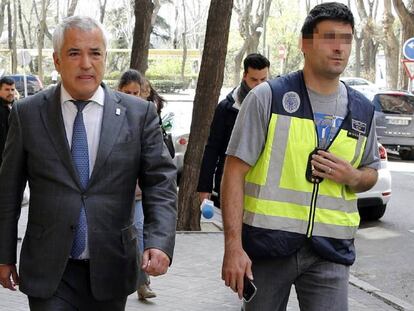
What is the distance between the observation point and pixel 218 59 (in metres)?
9.52

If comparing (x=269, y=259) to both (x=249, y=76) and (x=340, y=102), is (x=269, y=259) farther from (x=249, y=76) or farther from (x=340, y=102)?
(x=249, y=76)

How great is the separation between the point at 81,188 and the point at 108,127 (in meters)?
0.28

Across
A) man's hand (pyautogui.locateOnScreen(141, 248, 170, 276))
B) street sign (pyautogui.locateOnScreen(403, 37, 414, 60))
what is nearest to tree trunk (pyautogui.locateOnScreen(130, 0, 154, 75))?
man's hand (pyautogui.locateOnScreen(141, 248, 170, 276))

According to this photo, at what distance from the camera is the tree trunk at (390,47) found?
99.8 feet

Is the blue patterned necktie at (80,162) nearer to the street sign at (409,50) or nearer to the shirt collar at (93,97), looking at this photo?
the shirt collar at (93,97)

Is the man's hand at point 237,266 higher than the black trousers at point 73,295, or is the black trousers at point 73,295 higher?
the man's hand at point 237,266

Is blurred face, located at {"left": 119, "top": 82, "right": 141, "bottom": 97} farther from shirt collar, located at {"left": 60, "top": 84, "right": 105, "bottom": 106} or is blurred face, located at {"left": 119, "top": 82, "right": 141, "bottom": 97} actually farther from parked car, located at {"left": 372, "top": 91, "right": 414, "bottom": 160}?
parked car, located at {"left": 372, "top": 91, "right": 414, "bottom": 160}

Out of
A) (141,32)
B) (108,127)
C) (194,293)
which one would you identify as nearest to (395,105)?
(141,32)

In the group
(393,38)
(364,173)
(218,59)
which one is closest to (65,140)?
(364,173)

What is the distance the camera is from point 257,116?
348 centimetres

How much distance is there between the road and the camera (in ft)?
26.8

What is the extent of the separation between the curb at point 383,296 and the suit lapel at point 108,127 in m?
4.18

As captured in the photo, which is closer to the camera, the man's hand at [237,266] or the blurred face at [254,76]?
the man's hand at [237,266]

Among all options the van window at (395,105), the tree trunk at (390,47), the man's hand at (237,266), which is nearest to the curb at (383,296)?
the man's hand at (237,266)
